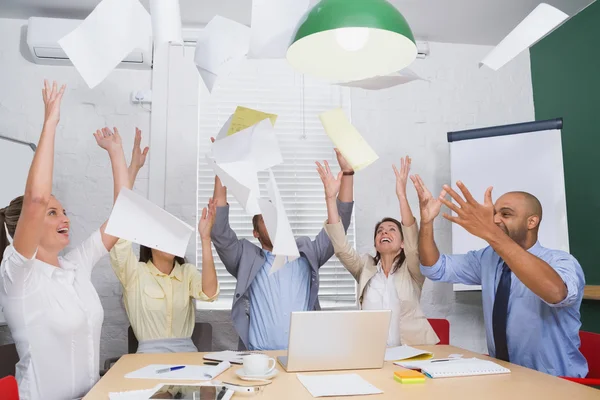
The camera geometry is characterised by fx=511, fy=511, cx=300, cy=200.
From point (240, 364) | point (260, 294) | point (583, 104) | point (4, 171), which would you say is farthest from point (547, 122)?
point (4, 171)

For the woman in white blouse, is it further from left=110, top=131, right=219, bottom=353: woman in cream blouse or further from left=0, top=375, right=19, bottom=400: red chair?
left=110, top=131, right=219, bottom=353: woman in cream blouse

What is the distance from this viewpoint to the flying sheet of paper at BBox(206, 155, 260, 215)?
5.76ft

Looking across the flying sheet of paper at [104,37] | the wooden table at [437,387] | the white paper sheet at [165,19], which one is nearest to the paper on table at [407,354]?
the wooden table at [437,387]

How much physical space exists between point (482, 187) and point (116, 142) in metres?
2.19

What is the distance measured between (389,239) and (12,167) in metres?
2.18

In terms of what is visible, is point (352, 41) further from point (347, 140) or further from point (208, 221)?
point (208, 221)

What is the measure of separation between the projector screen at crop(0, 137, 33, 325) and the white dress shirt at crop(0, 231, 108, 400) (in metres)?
1.16

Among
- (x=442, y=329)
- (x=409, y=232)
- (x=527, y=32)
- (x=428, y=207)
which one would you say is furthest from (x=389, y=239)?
Answer: (x=527, y=32)

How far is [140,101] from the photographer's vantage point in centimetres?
331

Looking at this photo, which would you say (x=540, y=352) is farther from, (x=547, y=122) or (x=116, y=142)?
(x=116, y=142)

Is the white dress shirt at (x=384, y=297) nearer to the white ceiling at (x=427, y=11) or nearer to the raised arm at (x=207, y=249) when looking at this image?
the raised arm at (x=207, y=249)

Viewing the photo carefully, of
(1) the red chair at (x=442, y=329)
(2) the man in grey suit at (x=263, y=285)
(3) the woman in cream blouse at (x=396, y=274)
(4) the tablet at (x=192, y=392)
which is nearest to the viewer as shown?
(4) the tablet at (x=192, y=392)

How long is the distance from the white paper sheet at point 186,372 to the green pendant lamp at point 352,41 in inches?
42.6

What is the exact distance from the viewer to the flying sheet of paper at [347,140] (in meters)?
2.13
